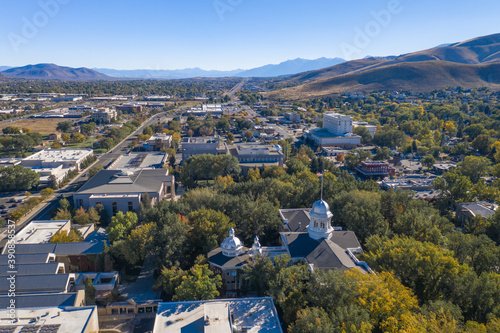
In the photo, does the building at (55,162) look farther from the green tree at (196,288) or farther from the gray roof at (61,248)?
the green tree at (196,288)

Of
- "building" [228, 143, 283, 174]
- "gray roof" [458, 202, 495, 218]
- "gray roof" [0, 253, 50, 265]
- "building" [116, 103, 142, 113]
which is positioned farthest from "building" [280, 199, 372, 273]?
"building" [116, 103, 142, 113]

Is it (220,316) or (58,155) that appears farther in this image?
(58,155)

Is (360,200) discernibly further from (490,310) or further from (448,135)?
(448,135)

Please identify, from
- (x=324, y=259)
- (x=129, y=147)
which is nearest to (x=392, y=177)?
(x=324, y=259)

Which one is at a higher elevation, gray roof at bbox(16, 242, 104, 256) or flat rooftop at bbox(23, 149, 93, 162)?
flat rooftop at bbox(23, 149, 93, 162)

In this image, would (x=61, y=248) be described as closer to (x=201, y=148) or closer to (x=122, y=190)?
(x=122, y=190)

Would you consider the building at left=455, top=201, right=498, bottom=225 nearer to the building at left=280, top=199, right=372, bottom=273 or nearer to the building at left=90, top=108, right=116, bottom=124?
the building at left=280, top=199, right=372, bottom=273

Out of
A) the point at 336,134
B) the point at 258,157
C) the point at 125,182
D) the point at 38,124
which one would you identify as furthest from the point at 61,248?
the point at 38,124
